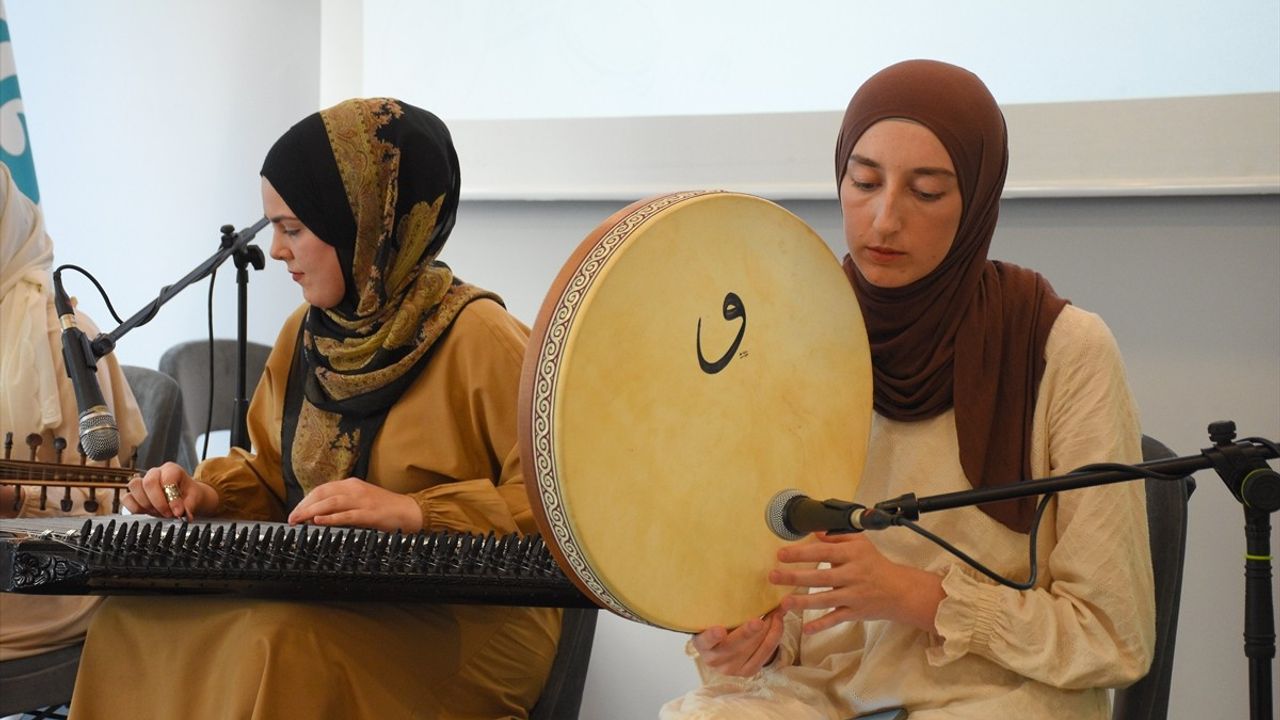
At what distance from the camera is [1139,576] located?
125 cm

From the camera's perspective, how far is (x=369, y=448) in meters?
1.82

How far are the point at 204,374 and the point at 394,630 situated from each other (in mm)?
1860

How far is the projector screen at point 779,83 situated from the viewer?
2.26 m

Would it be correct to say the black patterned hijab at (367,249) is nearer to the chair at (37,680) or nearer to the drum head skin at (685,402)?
the chair at (37,680)

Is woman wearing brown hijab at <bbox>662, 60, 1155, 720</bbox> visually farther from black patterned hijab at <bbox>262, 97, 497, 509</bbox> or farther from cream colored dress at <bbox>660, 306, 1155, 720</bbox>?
black patterned hijab at <bbox>262, 97, 497, 509</bbox>

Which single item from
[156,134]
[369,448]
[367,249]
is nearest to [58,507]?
[369,448]

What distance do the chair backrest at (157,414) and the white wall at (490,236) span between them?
31.9 inches

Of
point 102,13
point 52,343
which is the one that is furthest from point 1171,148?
point 102,13

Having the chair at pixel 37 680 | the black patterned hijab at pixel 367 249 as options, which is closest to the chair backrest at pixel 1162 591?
the black patterned hijab at pixel 367 249

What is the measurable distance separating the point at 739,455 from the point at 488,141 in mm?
1926

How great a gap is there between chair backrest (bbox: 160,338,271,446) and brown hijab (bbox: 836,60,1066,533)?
83.0 inches

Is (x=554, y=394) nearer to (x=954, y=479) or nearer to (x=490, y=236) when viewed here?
(x=954, y=479)

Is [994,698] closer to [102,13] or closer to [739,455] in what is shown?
[739,455]

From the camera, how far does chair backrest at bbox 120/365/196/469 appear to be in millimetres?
2391
